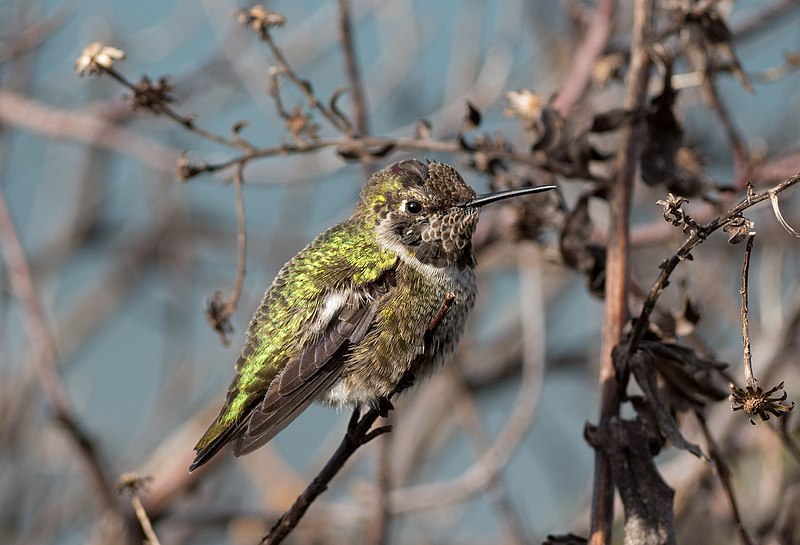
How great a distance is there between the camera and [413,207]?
276cm

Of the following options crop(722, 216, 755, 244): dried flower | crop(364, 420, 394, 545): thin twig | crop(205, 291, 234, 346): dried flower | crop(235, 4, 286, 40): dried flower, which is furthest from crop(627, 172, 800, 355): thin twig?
crop(364, 420, 394, 545): thin twig

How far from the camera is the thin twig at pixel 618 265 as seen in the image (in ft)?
6.49

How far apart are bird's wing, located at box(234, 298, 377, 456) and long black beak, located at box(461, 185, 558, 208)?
14.9 inches

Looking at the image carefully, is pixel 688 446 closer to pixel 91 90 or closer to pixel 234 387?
pixel 234 387

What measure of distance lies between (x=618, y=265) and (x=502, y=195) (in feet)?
1.18

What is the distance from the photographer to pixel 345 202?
515 cm

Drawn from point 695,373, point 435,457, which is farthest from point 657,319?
point 435,457

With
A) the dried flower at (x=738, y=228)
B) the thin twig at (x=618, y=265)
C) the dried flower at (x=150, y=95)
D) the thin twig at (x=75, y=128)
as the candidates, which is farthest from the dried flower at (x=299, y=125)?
the thin twig at (x=75, y=128)

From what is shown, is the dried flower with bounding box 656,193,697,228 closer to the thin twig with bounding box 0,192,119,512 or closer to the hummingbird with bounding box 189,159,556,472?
the hummingbird with bounding box 189,159,556,472

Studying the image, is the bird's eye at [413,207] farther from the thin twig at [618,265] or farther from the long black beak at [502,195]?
the thin twig at [618,265]

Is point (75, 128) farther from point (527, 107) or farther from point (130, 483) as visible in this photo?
point (130, 483)

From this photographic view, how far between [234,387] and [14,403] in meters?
2.35

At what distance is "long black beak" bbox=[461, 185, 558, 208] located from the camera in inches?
92.9

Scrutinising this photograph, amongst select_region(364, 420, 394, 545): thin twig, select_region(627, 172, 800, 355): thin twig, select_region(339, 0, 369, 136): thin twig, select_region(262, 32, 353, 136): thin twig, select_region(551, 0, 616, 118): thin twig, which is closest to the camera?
select_region(627, 172, 800, 355): thin twig
